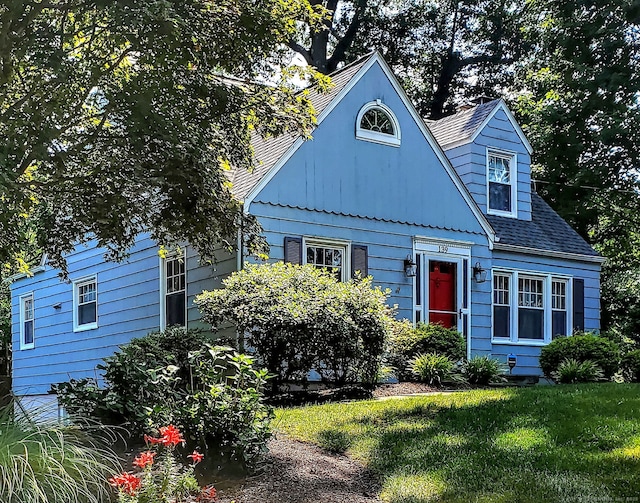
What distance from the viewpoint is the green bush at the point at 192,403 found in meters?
4.93

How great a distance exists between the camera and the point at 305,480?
16.1ft

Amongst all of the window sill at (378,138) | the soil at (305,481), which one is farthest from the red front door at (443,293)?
the soil at (305,481)

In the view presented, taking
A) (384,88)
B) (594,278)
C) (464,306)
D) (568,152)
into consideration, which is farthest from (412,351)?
(568,152)

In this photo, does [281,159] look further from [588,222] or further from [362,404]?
[588,222]

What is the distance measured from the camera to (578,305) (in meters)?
15.0

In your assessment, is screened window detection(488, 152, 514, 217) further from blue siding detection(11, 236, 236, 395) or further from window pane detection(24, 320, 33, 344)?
window pane detection(24, 320, 33, 344)

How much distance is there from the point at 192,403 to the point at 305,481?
3.19 ft

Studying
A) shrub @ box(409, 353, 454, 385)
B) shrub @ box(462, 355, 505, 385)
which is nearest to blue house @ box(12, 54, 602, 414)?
shrub @ box(462, 355, 505, 385)

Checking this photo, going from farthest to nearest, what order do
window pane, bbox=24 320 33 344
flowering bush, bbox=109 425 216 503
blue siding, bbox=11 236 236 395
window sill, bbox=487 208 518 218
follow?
window pane, bbox=24 320 33 344 → window sill, bbox=487 208 518 218 → blue siding, bbox=11 236 236 395 → flowering bush, bbox=109 425 216 503

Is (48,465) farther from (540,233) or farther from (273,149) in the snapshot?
(540,233)

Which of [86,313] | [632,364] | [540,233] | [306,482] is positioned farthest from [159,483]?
[540,233]

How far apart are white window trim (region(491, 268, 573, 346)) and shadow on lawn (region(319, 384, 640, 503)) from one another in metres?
6.42

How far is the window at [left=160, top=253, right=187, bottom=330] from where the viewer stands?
11.6 metres

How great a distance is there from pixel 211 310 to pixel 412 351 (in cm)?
382
